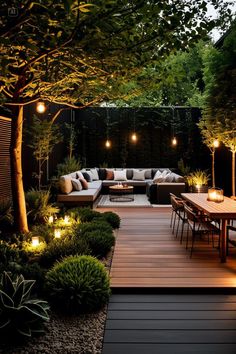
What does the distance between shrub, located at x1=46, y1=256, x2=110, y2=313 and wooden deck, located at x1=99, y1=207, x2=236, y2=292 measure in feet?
1.42

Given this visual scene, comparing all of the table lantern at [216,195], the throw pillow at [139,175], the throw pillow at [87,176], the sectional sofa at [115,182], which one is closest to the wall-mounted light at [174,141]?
the sectional sofa at [115,182]

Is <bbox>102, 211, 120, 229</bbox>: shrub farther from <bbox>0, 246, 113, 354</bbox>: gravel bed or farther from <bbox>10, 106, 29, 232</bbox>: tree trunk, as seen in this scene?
<bbox>0, 246, 113, 354</bbox>: gravel bed

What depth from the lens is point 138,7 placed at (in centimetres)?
292

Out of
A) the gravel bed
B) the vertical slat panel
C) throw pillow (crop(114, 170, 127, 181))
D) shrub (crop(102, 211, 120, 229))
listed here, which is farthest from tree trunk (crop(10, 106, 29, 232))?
throw pillow (crop(114, 170, 127, 181))

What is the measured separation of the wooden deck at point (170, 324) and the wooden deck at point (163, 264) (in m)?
0.20

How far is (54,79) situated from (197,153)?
9458 mm

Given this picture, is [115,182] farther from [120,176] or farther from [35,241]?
[35,241]

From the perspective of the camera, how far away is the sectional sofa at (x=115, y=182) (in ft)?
29.7

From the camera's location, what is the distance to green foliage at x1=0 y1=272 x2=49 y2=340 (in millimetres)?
2801

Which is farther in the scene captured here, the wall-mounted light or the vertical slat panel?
the wall-mounted light

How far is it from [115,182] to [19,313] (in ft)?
31.5

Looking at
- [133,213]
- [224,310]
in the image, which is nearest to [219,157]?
[133,213]

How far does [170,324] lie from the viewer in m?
3.12

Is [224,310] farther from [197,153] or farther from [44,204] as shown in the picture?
[197,153]
